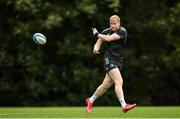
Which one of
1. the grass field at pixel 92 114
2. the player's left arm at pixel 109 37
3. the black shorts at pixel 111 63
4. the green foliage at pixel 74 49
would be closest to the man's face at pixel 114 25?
the player's left arm at pixel 109 37

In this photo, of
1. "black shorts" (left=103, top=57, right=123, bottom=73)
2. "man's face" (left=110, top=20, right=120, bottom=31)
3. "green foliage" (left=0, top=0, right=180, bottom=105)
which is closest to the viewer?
"man's face" (left=110, top=20, right=120, bottom=31)

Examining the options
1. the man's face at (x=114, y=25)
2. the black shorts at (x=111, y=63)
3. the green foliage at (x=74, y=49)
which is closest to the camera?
the man's face at (x=114, y=25)

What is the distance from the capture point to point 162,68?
30531mm

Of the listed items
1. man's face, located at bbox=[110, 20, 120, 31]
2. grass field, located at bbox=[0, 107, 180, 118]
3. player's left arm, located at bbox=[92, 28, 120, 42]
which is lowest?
grass field, located at bbox=[0, 107, 180, 118]

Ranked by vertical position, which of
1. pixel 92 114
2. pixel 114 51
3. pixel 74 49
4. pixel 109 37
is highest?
Result: pixel 109 37

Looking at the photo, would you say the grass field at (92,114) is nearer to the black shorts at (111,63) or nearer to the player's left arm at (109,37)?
the black shorts at (111,63)

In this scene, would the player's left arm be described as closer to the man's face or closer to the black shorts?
the man's face

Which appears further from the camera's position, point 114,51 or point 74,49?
point 74,49

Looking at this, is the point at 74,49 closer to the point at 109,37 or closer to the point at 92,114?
the point at 92,114

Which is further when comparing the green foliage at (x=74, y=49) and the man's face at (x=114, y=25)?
the green foliage at (x=74, y=49)

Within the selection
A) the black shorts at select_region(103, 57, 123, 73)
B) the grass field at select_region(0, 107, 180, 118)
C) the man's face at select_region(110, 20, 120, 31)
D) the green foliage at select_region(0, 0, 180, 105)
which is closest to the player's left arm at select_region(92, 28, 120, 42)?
the man's face at select_region(110, 20, 120, 31)

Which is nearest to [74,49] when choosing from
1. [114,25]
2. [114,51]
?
[114,51]

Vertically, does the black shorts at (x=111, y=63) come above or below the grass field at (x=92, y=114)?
above

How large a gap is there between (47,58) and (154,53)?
4778 millimetres
